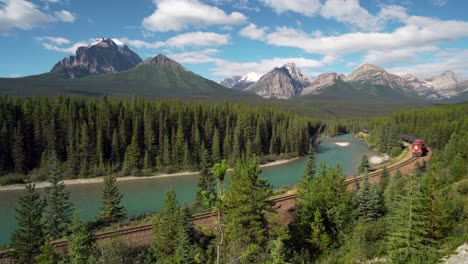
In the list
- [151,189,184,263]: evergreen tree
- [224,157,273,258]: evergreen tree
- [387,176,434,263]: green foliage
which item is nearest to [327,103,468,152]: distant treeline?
[387,176,434,263]: green foliage

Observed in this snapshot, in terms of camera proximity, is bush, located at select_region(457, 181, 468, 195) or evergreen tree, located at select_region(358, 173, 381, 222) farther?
bush, located at select_region(457, 181, 468, 195)

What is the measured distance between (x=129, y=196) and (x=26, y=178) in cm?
2498

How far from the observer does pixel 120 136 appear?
76.1m

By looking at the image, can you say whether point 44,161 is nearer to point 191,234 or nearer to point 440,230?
point 191,234

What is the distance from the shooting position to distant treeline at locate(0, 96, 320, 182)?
68.2 m

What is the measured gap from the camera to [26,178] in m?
62.8

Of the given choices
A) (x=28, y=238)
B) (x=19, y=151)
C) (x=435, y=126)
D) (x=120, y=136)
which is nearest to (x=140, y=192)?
(x=120, y=136)

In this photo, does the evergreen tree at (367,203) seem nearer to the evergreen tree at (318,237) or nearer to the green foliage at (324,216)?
the green foliage at (324,216)

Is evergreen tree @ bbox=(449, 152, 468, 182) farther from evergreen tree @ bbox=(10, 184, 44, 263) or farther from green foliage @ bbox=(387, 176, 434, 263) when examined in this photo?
evergreen tree @ bbox=(10, 184, 44, 263)

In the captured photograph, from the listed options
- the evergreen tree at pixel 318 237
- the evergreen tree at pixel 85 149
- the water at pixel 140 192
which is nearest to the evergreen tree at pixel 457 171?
the water at pixel 140 192

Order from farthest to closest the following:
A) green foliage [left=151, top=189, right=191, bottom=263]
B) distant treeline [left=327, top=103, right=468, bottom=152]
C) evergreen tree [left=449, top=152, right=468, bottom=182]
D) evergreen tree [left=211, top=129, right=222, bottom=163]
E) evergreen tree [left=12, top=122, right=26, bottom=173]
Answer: distant treeline [left=327, top=103, right=468, bottom=152] → evergreen tree [left=211, top=129, right=222, bottom=163] → evergreen tree [left=12, top=122, right=26, bottom=173] → evergreen tree [left=449, top=152, right=468, bottom=182] → green foliage [left=151, top=189, right=191, bottom=263]

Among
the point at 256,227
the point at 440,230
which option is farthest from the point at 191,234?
the point at 440,230

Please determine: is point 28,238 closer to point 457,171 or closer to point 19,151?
point 457,171

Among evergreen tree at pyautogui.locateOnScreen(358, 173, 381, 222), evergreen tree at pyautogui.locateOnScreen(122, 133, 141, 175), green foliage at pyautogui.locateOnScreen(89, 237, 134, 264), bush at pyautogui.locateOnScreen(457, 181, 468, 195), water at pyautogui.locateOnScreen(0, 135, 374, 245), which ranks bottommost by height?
water at pyautogui.locateOnScreen(0, 135, 374, 245)
